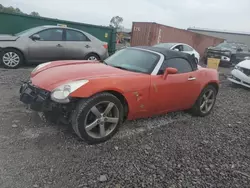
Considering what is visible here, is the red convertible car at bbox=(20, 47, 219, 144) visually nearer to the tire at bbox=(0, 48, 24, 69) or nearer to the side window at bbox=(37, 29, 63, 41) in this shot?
the tire at bbox=(0, 48, 24, 69)

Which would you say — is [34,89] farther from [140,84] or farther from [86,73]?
[140,84]

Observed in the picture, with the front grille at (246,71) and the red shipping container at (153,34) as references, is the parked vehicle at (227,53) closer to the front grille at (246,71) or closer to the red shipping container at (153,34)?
the red shipping container at (153,34)

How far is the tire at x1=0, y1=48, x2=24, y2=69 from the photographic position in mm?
7441

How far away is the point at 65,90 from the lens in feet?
10.3

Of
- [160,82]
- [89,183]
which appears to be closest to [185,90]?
[160,82]

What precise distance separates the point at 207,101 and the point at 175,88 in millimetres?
1290

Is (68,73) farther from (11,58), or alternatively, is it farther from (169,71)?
(11,58)

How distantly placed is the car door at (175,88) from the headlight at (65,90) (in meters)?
1.18

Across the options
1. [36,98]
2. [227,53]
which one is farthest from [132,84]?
[227,53]

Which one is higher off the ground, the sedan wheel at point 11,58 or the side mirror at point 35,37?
the side mirror at point 35,37

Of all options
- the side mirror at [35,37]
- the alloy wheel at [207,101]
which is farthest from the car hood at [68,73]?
the side mirror at [35,37]

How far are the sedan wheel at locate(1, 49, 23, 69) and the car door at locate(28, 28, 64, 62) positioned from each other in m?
0.35

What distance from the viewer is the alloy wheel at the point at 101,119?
330 cm

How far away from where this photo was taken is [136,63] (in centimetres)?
414
